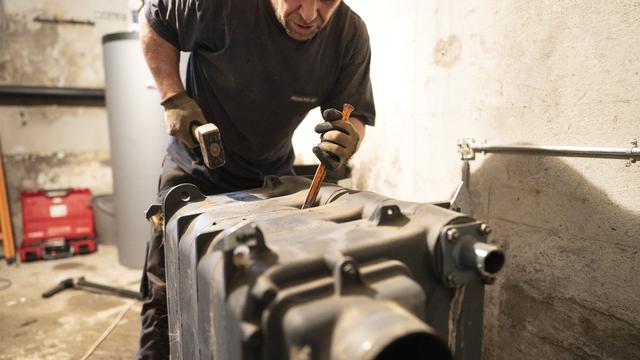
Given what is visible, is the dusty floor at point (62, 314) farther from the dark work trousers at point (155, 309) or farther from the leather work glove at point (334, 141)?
the leather work glove at point (334, 141)

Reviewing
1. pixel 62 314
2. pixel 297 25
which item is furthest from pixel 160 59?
pixel 62 314

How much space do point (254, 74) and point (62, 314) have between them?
1.58 meters

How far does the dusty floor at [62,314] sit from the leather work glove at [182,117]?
41.0 inches

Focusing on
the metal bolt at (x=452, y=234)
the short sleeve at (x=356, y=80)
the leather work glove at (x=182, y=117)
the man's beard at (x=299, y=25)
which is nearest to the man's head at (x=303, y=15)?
the man's beard at (x=299, y=25)

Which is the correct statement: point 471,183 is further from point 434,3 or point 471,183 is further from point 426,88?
point 434,3

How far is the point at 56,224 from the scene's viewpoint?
2.72 meters

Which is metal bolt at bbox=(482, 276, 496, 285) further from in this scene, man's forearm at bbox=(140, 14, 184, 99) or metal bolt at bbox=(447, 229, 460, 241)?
man's forearm at bbox=(140, 14, 184, 99)

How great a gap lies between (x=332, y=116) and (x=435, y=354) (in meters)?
0.51

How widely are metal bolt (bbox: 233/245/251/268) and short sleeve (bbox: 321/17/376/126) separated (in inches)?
29.3

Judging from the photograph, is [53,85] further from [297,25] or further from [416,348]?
[416,348]

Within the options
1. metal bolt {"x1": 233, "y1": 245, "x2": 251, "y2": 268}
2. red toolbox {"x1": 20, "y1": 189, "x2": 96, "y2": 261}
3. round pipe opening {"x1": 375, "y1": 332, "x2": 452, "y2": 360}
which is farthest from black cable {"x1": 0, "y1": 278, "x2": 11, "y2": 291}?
round pipe opening {"x1": 375, "y1": 332, "x2": 452, "y2": 360}

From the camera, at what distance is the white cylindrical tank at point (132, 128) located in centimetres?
230

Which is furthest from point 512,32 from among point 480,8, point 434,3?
point 434,3

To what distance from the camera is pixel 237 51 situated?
1.00m
